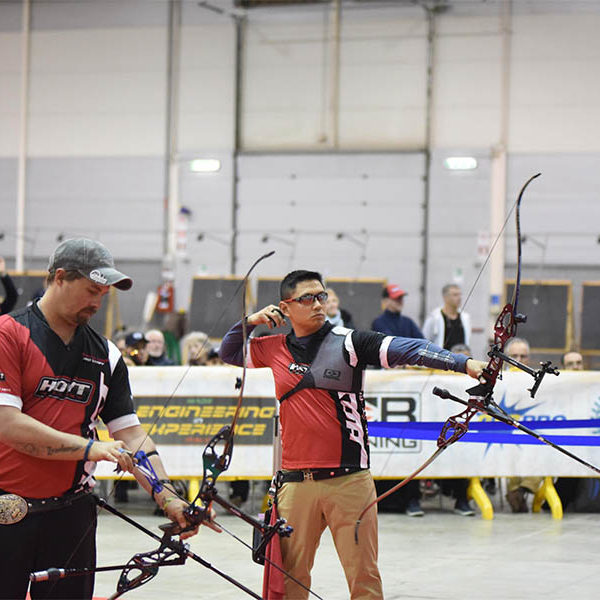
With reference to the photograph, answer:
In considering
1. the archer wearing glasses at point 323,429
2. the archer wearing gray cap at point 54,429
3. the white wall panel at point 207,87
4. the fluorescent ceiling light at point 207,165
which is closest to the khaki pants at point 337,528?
Result: the archer wearing glasses at point 323,429

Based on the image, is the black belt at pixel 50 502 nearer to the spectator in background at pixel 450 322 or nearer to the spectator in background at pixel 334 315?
the spectator in background at pixel 334 315

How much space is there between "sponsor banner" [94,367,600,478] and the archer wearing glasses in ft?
13.7

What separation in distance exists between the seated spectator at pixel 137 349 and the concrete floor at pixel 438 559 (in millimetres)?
1355

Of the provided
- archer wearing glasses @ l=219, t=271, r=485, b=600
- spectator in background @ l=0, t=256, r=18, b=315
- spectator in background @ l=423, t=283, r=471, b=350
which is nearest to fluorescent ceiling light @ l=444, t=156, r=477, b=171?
spectator in background @ l=423, t=283, r=471, b=350

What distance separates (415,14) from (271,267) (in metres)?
4.84

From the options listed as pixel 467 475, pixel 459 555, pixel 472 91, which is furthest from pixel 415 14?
pixel 459 555

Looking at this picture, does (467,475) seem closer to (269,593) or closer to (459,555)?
(459,555)

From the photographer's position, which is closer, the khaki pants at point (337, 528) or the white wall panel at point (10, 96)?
the khaki pants at point (337, 528)

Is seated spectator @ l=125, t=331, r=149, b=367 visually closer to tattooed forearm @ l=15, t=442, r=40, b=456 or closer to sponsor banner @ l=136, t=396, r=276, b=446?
sponsor banner @ l=136, t=396, r=276, b=446

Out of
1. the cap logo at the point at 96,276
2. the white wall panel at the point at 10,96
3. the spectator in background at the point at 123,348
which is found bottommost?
the spectator in background at the point at 123,348

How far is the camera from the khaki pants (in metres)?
4.44

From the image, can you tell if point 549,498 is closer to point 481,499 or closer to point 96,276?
point 481,499

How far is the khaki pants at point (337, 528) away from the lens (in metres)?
4.44

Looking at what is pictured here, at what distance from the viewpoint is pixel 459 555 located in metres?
7.30
